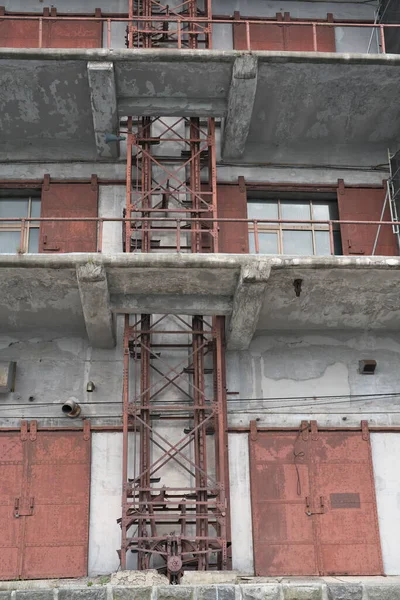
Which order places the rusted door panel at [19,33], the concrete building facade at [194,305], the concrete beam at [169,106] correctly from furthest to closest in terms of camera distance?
the rusted door panel at [19,33] < the concrete beam at [169,106] < the concrete building facade at [194,305]

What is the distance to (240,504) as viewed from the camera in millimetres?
12172

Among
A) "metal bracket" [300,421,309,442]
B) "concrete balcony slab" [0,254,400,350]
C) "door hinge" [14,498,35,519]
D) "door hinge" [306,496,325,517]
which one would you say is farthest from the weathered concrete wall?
"door hinge" [14,498,35,519]

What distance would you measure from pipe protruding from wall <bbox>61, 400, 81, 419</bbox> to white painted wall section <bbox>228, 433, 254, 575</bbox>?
2776mm

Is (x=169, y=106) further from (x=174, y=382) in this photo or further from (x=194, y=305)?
(x=174, y=382)

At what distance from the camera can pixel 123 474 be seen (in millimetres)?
11617

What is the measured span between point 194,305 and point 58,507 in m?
4.19

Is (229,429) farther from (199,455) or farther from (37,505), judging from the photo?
(37,505)

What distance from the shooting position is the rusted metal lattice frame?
11.5 meters

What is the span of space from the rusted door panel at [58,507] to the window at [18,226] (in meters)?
3.97

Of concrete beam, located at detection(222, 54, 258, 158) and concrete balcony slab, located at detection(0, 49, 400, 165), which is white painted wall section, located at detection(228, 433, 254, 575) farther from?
concrete balcony slab, located at detection(0, 49, 400, 165)

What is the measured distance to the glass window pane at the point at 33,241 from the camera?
14.0 m

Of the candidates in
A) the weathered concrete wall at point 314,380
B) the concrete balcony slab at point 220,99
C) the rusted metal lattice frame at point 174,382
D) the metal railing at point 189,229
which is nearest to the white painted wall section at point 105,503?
the rusted metal lattice frame at point 174,382

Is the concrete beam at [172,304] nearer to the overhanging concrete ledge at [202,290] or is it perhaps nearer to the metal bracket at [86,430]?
the overhanging concrete ledge at [202,290]

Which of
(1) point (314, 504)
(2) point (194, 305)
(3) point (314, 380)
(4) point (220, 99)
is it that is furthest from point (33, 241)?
(1) point (314, 504)
